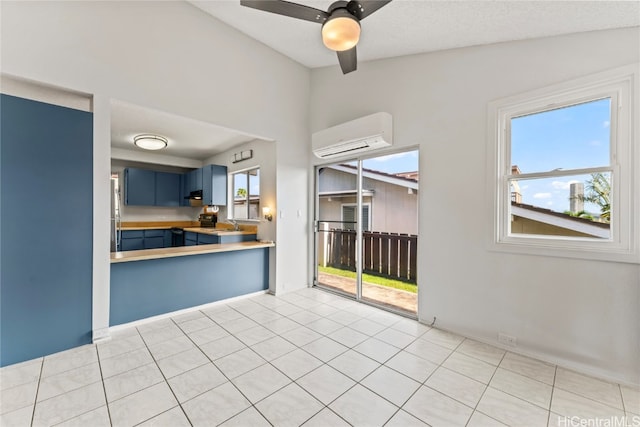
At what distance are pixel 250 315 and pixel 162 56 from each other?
3.21 m

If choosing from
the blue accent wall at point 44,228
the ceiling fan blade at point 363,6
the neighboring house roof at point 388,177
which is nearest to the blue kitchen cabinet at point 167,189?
the blue accent wall at point 44,228

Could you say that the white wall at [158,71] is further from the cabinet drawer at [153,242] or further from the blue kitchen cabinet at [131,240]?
the cabinet drawer at [153,242]

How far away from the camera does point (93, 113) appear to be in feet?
8.00

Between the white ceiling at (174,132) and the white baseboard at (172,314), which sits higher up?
the white ceiling at (174,132)

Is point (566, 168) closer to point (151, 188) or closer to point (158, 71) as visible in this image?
point (158, 71)

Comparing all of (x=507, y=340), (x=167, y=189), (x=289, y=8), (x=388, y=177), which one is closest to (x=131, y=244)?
(x=167, y=189)

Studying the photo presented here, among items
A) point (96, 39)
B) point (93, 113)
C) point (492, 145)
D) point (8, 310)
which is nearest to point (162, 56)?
point (96, 39)

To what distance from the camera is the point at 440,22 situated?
2.36m

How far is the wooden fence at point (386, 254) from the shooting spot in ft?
12.0

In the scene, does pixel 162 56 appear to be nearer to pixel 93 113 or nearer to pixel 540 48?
pixel 93 113

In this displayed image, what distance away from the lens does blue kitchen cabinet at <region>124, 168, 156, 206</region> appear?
18.7ft

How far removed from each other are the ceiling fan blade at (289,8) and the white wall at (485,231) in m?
1.68

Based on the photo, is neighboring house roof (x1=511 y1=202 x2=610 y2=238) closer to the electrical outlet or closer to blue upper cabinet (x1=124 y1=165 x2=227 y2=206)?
the electrical outlet

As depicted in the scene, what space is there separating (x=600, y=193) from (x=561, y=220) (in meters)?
0.33
